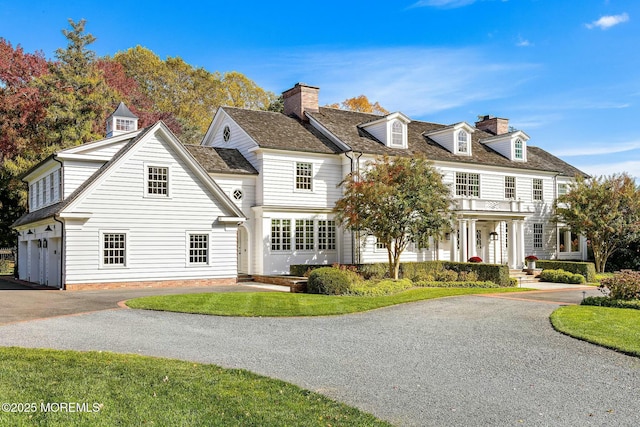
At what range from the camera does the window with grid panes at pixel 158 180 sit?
25.3 metres

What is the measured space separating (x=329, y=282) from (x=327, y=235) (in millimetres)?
9481

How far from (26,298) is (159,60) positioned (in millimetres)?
37829

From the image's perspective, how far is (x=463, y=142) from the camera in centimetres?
3572

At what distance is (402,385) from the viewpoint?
27.9 ft

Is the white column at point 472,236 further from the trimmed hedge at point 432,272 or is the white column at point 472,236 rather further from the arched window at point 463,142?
the arched window at point 463,142

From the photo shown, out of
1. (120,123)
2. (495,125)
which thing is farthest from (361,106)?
(120,123)

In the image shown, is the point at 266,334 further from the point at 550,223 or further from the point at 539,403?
the point at 550,223

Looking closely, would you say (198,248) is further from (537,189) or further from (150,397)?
(537,189)

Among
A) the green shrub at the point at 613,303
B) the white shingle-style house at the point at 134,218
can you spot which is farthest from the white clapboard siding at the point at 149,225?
the green shrub at the point at 613,303

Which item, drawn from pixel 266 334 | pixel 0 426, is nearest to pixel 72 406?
pixel 0 426

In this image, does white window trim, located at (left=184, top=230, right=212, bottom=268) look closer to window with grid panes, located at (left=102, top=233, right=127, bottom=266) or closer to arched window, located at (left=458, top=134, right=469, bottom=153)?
window with grid panes, located at (left=102, top=233, right=127, bottom=266)

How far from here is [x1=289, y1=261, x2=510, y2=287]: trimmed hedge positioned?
28.0 meters

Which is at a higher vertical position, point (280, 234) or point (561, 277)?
point (280, 234)

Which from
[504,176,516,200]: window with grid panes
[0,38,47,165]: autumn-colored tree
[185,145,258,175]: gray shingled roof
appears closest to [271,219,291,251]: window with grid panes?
[185,145,258,175]: gray shingled roof
